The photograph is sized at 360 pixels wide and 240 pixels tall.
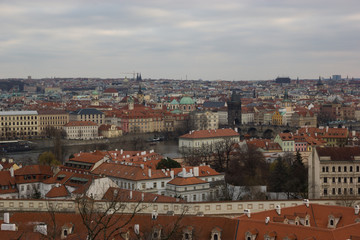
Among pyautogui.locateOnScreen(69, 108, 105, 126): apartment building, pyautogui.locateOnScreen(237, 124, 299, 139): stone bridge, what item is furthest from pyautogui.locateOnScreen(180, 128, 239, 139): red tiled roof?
pyautogui.locateOnScreen(69, 108, 105, 126): apartment building

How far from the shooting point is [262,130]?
81688mm

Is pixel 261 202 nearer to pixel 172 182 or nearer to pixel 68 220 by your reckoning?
pixel 68 220

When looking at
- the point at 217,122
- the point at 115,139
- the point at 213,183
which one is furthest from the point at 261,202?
the point at 217,122

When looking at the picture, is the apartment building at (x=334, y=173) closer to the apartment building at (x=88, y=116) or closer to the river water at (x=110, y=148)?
the river water at (x=110, y=148)

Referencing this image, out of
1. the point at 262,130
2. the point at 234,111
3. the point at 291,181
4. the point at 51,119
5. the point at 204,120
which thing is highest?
the point at 291,181

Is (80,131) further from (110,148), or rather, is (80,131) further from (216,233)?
(216,233)

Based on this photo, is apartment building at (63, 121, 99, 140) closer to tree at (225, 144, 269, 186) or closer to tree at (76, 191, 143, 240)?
tree at (225, 144, 269, 186)

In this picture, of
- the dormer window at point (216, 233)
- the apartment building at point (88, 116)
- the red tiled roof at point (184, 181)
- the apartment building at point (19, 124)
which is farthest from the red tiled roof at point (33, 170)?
the apartment building at point (88, 116)

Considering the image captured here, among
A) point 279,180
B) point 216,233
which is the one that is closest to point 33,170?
point 279,180

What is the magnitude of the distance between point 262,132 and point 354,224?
66.9 metres

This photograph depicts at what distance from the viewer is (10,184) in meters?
29.2

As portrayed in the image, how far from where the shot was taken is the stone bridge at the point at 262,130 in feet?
256

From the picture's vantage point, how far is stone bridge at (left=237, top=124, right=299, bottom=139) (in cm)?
7800

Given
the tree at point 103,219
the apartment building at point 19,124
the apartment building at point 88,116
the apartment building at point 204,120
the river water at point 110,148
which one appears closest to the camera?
the tree at point 103,219
